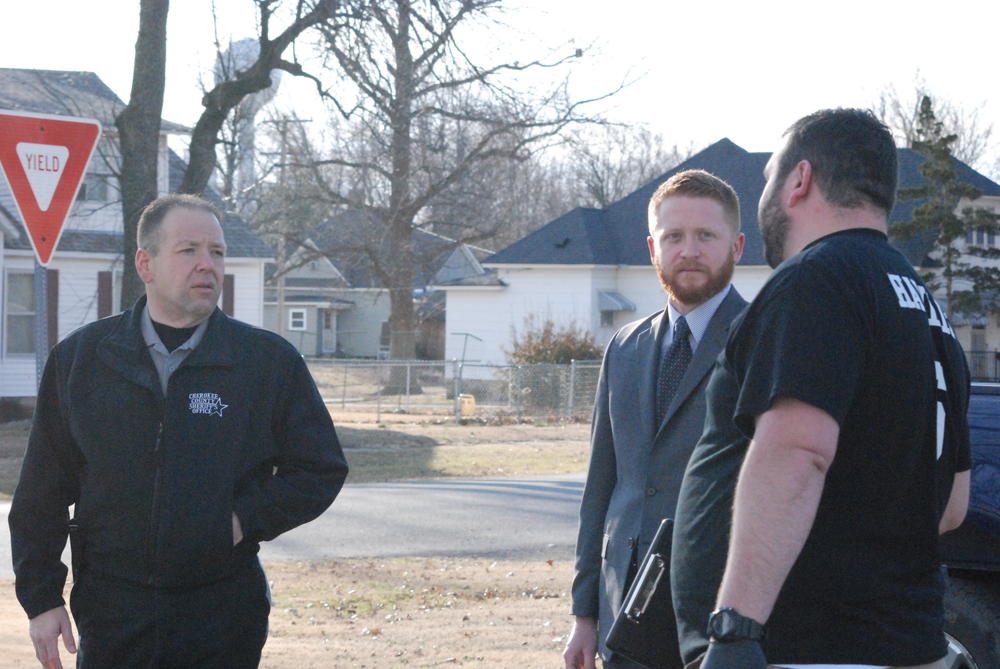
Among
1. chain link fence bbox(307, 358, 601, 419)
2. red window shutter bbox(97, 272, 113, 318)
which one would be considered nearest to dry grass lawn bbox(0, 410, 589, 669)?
chain link fence bbox(307, 358, 601, 419)

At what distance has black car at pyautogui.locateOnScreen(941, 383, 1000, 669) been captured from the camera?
493 centimetres

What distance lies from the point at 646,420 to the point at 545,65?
52.7 feet

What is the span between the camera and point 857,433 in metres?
2.63

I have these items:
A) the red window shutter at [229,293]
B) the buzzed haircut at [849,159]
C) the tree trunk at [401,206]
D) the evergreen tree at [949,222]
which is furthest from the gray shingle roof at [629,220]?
the buzzed haircut at [849,159]

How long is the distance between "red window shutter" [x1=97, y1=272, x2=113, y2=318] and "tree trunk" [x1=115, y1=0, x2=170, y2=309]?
13.2 metres

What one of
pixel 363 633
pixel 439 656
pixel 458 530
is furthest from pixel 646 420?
pixel 458 530

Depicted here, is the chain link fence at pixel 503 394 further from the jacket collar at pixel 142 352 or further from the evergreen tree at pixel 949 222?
the jacket collar at pixel 142 352

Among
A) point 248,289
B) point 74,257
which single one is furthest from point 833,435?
point 248,289

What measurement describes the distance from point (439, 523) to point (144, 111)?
5303 mm

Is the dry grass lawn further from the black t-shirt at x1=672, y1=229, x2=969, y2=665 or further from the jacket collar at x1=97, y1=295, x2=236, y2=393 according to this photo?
the black t-shirt at x1=672, y1=229, x2=969, y2=665

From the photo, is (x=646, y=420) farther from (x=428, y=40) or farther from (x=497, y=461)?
(x=497, y=461)

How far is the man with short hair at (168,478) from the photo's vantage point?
3.82 meters

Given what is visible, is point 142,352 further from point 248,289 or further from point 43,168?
point 248,289

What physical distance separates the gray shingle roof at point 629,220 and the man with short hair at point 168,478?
116 ft
